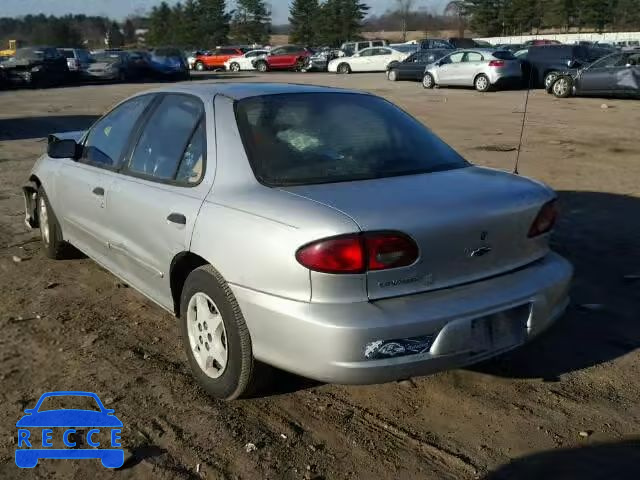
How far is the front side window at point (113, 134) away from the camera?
15.0 feet

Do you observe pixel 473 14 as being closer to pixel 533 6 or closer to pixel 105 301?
pixel 533 6

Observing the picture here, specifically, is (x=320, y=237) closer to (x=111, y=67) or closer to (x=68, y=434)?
(x=68, y=434)

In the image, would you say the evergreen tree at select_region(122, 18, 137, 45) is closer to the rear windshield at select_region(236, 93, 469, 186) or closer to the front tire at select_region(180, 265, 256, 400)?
the rear windshield at select_region(236, 93, 469, 186)

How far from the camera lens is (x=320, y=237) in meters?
2.93

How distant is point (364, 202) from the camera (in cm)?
311

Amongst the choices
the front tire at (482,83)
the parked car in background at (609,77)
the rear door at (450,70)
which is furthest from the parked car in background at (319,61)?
the parked car in background at (609,77)

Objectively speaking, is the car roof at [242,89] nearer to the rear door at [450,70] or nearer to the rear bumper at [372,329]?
the rear bumper at [372,329]

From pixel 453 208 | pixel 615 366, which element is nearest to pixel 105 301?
pixel 453 208

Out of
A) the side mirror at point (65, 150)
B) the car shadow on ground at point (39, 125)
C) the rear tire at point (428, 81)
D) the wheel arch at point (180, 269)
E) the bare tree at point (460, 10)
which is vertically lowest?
the car shadow on ground at point (39, 125)

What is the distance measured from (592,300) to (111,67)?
102 feet

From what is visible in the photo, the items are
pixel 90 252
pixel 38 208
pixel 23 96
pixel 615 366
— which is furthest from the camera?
pixel 23 96

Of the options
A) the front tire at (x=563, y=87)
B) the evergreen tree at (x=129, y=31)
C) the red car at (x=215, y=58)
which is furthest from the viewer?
the evergreen tree at (x=129, y=31)

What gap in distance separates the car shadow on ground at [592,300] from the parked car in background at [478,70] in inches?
694

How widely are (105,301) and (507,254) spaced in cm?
302
